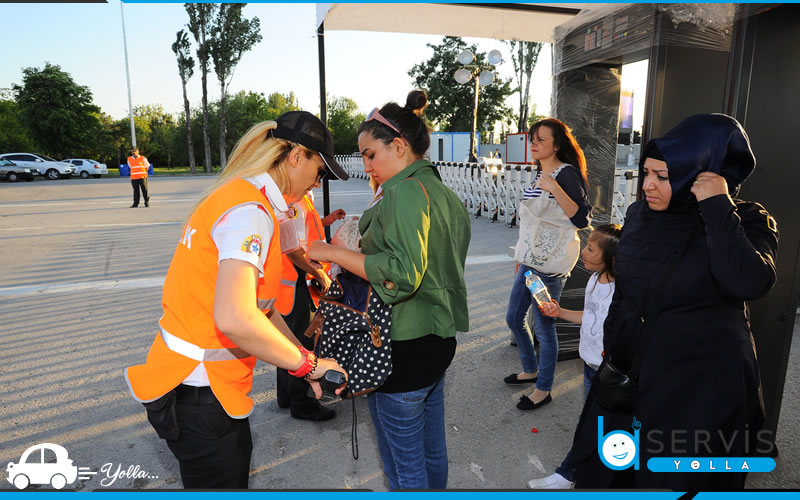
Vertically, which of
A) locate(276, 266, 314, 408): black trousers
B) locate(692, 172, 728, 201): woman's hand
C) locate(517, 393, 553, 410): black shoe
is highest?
locate(692, 172, 728, 201): woman's hand

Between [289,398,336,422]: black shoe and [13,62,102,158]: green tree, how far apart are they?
46.3 m

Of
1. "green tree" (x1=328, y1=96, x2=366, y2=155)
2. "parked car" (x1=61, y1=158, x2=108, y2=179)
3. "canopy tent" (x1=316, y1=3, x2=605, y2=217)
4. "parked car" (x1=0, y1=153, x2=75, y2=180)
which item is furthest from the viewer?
"green tree" (x1=328, y1=96, x2=366, y2=155)

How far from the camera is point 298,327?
3.10 m

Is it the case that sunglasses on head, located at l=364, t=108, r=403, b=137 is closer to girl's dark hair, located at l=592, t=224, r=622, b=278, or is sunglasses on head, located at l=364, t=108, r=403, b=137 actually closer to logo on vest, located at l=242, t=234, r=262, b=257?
logo on vest, located at l=242, t=234, r=262, b=257

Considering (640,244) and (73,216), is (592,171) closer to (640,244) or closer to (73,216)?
(640,244)

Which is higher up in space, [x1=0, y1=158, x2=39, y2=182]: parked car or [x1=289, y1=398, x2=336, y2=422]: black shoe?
[x1=0, y1=158, x2=39, y2=182]: parked car

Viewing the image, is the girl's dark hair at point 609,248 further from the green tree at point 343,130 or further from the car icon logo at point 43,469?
the green tree at point 343,130

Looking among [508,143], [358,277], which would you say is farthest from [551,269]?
[508,143]

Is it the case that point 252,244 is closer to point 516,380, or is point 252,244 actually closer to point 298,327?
point 298,327

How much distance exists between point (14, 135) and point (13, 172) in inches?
810

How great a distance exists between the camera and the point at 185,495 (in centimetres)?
Answer: 149

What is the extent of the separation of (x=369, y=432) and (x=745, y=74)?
107 inches

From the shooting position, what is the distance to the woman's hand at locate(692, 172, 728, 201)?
153 centimetres

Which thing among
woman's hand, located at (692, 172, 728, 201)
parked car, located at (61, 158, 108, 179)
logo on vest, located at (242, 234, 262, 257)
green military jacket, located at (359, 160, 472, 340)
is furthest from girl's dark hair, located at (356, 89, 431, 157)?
parked car, located at (61, 158, 108, 179)
